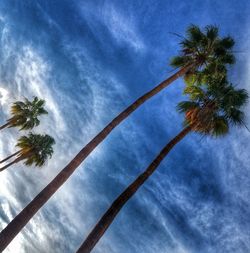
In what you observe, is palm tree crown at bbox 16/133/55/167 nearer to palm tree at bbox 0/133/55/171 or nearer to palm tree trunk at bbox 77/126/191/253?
palm tree at bbox 0/133/55/171

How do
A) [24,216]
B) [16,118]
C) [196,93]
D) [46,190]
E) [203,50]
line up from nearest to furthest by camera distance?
[24,216] < [46,190] < [196,93] < [203,50] < [16,118]

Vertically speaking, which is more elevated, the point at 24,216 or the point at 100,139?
the point at 100,139

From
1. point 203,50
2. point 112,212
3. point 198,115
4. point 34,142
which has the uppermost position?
point 203,50

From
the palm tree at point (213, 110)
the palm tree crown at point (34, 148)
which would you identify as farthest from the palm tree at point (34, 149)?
the palm tree at point (213, 110)

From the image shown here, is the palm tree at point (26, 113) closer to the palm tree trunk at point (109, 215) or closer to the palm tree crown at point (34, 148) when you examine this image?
the palm tree crown at point (34, 148)

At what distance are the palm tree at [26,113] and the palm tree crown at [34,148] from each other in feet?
9.32

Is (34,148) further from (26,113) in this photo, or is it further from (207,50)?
(207,50)

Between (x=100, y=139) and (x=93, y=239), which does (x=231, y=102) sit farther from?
(x=93, y=239)

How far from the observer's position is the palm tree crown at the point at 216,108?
593 inches

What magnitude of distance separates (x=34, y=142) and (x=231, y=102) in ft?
75.7

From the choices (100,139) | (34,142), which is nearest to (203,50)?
(100,139)

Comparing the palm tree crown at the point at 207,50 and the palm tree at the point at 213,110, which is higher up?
the palm tree crown at the point at 207,50

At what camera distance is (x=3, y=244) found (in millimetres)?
8625

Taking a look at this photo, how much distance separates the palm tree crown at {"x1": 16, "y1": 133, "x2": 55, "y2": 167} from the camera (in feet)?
101
